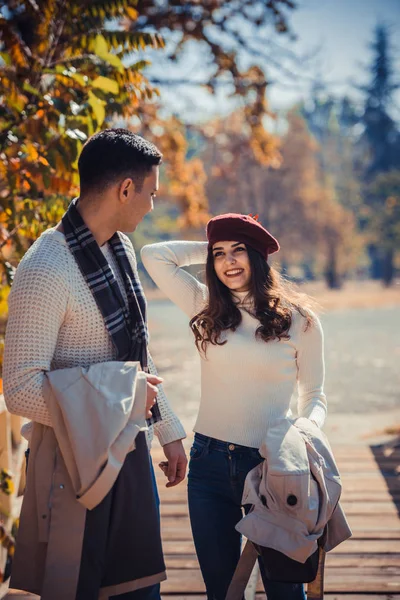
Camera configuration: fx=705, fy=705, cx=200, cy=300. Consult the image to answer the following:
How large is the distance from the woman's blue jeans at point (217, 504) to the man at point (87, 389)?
1.24ft

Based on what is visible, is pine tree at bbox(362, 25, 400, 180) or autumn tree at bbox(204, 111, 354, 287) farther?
pine tree at bbox(362, 25, 400, 180)

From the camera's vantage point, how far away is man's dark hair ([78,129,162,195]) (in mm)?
2398

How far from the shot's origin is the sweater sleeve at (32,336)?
215cm

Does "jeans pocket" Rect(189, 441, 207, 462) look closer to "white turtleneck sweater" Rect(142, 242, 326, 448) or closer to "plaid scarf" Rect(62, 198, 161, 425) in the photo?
"white turtleneck sweater" Rect(142, 242, 326, 448)

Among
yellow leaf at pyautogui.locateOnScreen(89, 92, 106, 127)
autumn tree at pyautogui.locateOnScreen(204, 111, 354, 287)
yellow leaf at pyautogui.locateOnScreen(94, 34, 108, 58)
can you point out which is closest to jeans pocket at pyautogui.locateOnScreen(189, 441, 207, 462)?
yellow leaf at pyautogui.locateOnScreen(89, 92, 106, 127)

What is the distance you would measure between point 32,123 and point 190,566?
8.55ft

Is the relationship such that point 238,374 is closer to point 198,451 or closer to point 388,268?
point 198,451

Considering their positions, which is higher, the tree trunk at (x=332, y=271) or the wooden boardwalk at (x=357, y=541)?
the wooden boardwalk at (x=357, y=541)

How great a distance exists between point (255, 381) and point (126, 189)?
971mm

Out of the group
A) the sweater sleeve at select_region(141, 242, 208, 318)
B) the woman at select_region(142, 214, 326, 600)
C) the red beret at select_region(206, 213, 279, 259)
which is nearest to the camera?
the woman at select_region(142, 214, 326, 600)

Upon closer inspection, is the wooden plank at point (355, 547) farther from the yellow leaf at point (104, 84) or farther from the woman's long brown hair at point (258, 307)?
the yellow leaf at point (104, 84)

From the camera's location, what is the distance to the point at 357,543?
4332mm

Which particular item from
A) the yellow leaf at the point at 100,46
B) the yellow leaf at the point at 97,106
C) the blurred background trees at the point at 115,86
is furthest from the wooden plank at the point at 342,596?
the yellow leaf at the point at 100,46

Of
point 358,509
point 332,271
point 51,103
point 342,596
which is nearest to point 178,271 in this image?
point 51,103
